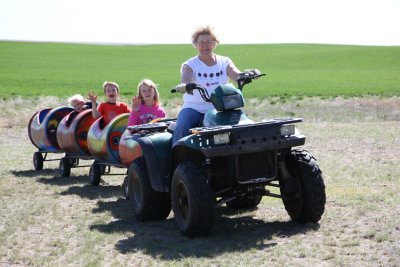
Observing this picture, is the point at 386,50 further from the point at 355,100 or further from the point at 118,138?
the point at 118,138

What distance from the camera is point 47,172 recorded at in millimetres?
15539

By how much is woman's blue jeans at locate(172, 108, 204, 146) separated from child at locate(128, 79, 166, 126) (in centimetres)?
284

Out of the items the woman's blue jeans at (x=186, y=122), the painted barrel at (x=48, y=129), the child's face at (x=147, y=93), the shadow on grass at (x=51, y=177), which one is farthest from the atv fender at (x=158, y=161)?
the painted barrel at (x=48, y=129)

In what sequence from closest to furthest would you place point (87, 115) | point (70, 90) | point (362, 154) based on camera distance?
point (87, 115) < point (362, 154) < point (70, 90)

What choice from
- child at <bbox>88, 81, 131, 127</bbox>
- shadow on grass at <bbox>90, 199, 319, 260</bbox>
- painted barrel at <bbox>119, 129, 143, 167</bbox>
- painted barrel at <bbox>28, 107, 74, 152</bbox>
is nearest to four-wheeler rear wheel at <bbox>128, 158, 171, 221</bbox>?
shadow on grass at <bbox>90, 199, 319, 260</bbox>

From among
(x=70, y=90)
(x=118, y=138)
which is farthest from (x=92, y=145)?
(x=70, y=90)

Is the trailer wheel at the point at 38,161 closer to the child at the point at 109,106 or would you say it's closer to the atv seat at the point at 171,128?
the child at the point at 109,106

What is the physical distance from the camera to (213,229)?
28.1 ft

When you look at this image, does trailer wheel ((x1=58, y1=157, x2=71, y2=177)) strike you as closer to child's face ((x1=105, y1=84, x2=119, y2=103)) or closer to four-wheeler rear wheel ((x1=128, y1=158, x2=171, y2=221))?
child's face ((x1=105, y1=84, x2=119, y2=103))

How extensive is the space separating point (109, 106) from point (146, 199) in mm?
4566

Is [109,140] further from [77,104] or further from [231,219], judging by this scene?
[231,219]

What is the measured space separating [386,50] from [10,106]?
55737mm

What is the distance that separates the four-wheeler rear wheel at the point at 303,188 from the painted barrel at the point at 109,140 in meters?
4.53

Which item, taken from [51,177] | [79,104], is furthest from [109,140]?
[79,104]
